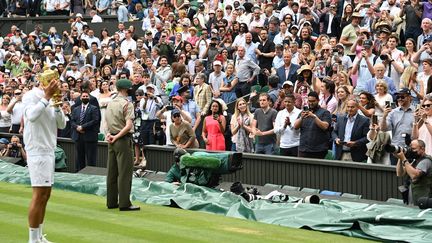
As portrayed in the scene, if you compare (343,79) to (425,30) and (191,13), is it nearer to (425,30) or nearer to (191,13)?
(425,30)

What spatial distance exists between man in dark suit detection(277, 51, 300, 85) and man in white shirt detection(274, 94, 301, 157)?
3.09 metres

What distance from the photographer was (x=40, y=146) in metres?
11.6

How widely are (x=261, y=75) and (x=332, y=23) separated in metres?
2.16

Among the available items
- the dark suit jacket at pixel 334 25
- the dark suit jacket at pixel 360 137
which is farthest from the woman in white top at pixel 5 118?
the dark suit jacket at pixel 360 137

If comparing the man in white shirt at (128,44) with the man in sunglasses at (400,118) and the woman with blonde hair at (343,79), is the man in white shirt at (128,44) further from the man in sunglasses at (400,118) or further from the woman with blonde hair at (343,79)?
the man in sunglasses at (400,118)

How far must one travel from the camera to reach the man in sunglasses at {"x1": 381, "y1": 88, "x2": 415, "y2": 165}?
16.5m

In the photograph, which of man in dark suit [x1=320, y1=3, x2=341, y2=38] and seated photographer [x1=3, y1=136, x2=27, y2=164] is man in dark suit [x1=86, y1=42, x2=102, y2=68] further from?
man in dark suit [x1=320, y1=3, x2=341, y2=38]

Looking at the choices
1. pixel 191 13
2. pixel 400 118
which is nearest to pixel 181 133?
pixel 400 118

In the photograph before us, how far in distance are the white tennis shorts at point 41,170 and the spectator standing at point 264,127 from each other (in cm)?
798

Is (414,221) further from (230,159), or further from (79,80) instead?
(79,80)

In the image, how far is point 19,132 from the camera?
84.0 ft

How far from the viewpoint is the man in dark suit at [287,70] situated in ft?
71.1

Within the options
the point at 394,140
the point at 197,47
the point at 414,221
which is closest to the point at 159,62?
the point at 197,47

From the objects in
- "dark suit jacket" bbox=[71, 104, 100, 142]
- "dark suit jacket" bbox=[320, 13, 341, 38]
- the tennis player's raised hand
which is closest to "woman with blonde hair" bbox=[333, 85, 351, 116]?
"dark suit jacket" bbox=[320, 13, 341, 38]
